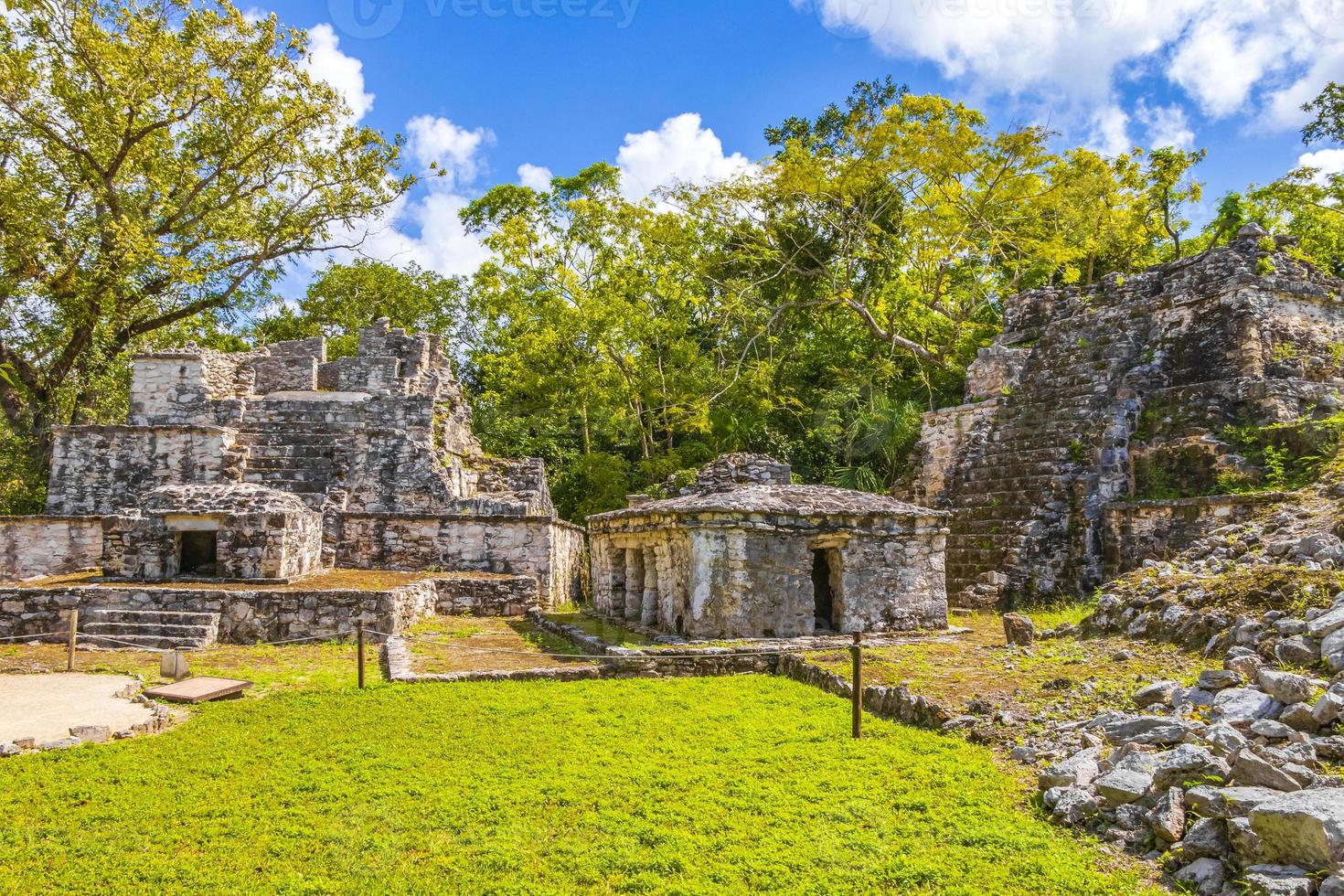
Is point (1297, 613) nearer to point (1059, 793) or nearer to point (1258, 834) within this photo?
point (1059, 793)

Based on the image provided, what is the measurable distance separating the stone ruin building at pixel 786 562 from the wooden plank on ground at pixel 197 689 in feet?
14.1

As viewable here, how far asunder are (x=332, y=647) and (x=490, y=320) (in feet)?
61.2

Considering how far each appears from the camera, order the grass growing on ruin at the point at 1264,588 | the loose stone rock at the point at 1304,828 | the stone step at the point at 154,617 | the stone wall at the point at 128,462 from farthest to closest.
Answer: the stone wall at the point at 128,462 < the stone step at the point at 154,617 < the grass growing on ruin at the point at 1264,588 < the loose stone rock at the point at 1304,828

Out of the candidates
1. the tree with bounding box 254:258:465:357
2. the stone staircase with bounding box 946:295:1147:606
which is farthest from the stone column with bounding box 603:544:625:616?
the tree with bounding box 254:258:465:357

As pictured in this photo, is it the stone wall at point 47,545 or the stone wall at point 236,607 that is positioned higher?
the stone wall at point 47,545

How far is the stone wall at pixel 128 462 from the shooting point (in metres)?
15.5

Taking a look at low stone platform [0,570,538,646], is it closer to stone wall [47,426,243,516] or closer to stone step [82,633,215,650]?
stone step [82,633,215,650]

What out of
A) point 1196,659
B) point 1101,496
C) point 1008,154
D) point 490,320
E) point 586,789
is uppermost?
point 1008,154

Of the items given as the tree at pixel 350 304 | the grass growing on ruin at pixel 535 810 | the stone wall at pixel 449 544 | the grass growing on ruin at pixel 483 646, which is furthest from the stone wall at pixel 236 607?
the tree at pixel 350 304

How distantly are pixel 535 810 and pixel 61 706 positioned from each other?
478 centimetres

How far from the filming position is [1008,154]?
19734 mm

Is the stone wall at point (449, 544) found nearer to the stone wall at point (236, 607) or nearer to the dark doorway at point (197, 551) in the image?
the dark doorway at point (197, 551)

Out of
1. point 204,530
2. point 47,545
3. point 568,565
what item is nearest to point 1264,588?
point 568,565

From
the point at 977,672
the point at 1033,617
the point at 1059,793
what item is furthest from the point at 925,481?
the point at 1059,793
